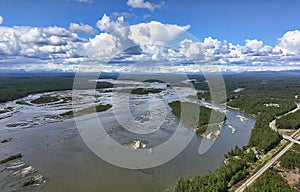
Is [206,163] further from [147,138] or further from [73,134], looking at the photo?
[73,134]

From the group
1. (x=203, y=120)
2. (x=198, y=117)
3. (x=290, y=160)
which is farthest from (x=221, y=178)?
(x=198, y=117)

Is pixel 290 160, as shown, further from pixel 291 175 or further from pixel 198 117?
pixel 198 117

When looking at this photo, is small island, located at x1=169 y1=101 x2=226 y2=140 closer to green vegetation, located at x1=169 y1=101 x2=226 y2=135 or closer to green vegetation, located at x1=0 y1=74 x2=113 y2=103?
green vegetation, located at x1=169 y1=101 x2=226 y2=135

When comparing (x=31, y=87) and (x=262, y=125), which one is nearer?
(x=262, y=125)

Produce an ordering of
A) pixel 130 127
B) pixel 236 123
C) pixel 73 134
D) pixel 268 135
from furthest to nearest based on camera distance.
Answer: pixel 236 123 → pixel 130 127 → pixel 73 134 → pixel 268 135

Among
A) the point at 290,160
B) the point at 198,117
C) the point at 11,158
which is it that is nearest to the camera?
the point at 290,160

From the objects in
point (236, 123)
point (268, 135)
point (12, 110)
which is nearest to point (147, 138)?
point (268, 135)
